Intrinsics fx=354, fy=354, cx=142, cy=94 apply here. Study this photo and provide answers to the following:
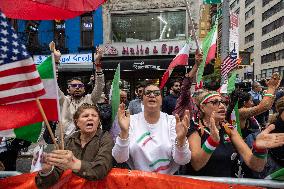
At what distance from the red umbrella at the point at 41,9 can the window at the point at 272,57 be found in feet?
229

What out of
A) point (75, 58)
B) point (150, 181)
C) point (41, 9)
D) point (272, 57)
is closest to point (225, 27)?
point (41, 9)

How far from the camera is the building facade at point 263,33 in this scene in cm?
6931

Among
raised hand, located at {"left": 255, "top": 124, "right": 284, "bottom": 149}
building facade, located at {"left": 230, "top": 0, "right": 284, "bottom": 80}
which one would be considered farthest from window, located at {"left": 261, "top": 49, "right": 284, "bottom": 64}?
raised hand, located at {"left": 255, "top": 124, "right": 284, "bottom": 149}

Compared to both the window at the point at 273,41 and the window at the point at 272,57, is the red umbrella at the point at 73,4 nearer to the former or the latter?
the window at the point at 272,57

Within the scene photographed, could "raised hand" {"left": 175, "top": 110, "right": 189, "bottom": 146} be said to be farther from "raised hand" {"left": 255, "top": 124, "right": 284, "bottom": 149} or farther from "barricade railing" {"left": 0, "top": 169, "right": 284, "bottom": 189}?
"raised hand" {"left": 255, "top": 124, "right": 284, "bottom": 149}

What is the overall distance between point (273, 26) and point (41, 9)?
246 feet

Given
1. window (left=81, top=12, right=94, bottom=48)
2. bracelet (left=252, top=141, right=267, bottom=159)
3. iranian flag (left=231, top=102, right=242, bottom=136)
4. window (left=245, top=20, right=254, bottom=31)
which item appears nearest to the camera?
bracelet (left=252, top=141, right=267, bottom=159)

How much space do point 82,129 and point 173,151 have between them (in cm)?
89

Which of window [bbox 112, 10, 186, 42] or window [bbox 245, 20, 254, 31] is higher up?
window [bbox 245, 20, 254, 31]

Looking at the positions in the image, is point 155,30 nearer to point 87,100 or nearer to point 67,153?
point 87,100

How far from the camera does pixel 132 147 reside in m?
3.31

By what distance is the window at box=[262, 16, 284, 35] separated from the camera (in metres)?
68.6

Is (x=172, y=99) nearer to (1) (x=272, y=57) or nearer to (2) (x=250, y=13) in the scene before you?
(1) (x=272, y=57)

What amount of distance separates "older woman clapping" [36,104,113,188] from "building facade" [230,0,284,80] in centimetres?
6193
